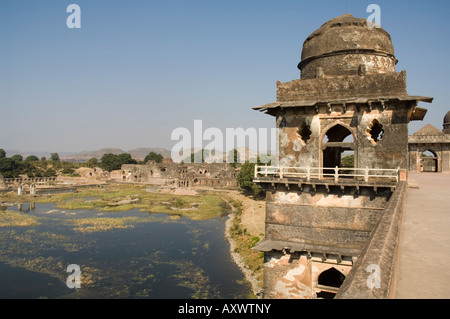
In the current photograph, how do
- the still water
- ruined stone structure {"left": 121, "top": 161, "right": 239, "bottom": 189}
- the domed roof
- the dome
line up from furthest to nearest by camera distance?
ruined stone structure {"left": 121, "top": 161, "right": 239, "bottom": 189} < the domed roof < the still water < the dome

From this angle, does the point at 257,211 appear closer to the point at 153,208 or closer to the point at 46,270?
the point at 153,208

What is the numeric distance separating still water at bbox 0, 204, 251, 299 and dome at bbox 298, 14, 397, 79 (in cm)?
1265

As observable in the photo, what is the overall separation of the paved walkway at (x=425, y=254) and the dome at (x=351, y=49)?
809 cm

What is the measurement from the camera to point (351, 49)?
612 inches

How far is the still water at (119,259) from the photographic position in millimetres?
18922

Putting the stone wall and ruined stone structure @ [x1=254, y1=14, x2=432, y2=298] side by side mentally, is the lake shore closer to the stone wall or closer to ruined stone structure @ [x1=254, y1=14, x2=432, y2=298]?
the stone wall

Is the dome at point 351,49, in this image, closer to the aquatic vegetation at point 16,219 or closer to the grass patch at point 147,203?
the grass patch at point 147,203

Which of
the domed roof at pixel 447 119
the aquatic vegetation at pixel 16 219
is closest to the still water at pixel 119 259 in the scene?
the aquatic vegetation at pixel 16 219

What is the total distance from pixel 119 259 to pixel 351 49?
19626 millimetres

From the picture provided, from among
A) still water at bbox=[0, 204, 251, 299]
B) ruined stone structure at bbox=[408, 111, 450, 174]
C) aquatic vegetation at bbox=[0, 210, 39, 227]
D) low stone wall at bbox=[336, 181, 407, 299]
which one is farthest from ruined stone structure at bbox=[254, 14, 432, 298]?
aquatic vegetation at bbox=[0, 210, 39, 227]

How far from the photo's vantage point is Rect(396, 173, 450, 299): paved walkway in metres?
3.91

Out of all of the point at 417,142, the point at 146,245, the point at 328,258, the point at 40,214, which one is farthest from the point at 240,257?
the point at 40,214
